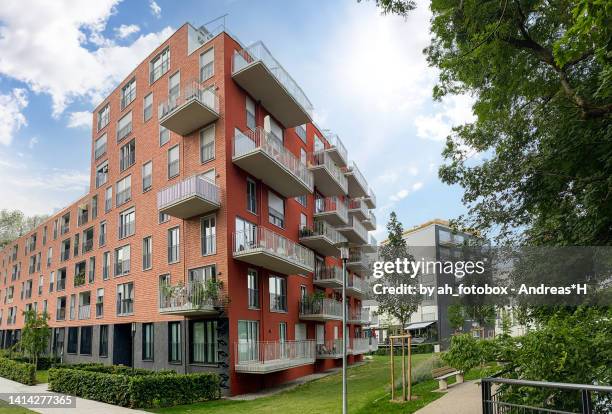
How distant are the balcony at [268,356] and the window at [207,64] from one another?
12.3 m

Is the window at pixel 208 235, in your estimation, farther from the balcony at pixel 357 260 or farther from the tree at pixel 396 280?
the balcony at pixel 357 260

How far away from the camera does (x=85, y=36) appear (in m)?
21.7

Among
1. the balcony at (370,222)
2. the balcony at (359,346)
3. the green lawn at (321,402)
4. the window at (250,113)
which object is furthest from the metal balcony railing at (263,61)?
the balcony at (370,222)

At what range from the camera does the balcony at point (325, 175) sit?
29875 mm

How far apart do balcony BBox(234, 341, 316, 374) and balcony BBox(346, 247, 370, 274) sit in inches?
609

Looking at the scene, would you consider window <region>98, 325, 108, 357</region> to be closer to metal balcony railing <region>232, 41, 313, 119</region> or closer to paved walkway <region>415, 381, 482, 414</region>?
metal balcony railing <region>232, 41, 313, 119</region>

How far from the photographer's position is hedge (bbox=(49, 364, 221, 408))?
49.2 ft

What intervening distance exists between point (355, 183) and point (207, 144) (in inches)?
781

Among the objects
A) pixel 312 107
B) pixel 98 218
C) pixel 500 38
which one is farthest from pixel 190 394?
pixel 98 218

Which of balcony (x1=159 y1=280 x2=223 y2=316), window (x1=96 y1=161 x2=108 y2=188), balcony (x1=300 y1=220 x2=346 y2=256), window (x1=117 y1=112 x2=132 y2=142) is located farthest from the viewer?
window (x1=96 y1=161 x2=108 y2=188)

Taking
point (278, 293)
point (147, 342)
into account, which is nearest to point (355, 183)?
point (278, 293)

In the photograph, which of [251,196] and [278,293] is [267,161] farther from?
[278,293]

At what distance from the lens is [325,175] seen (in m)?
30.5

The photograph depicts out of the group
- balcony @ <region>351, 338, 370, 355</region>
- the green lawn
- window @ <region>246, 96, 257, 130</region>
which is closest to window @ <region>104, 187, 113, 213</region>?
window @ <region>246, 96, 257, 130</region>
